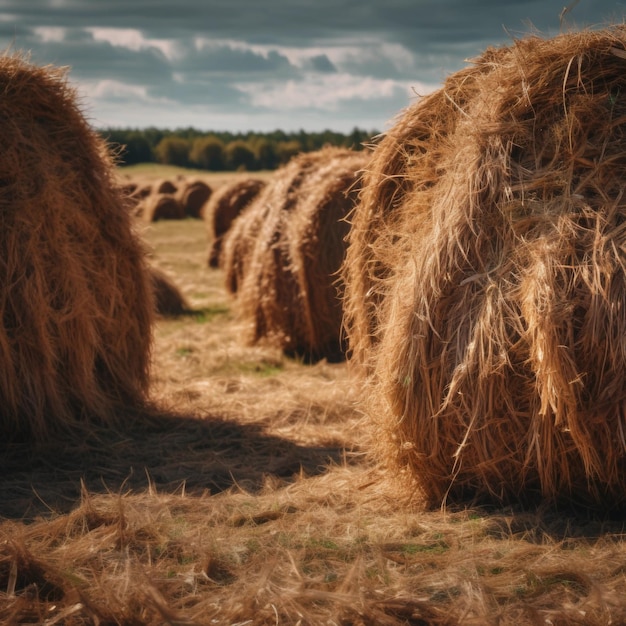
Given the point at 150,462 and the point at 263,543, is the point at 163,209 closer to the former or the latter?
the point at 150,462

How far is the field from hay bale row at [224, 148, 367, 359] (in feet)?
10.1

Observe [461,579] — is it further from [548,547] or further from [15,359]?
[15,359]

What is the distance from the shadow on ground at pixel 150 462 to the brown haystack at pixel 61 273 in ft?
0.79

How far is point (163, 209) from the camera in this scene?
26.3 m

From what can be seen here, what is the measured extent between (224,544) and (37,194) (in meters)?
3.45

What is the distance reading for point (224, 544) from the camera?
4.36 metres

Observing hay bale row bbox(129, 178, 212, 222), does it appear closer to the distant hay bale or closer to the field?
the distant hay bale

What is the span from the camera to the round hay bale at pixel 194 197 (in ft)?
87.7

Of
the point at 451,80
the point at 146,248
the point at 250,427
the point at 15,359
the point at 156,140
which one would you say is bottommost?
the point at 250,427

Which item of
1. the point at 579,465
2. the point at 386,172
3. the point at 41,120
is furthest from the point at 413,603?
the point at 41,120

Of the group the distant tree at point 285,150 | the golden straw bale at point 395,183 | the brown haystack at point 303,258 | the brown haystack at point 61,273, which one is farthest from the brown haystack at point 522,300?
the distant tree at point 285,150

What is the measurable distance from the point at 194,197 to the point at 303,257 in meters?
17.4

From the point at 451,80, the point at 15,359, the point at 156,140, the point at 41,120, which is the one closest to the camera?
the point at 451,80

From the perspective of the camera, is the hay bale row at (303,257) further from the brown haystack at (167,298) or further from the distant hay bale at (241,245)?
the brown haystack at (167,298)
